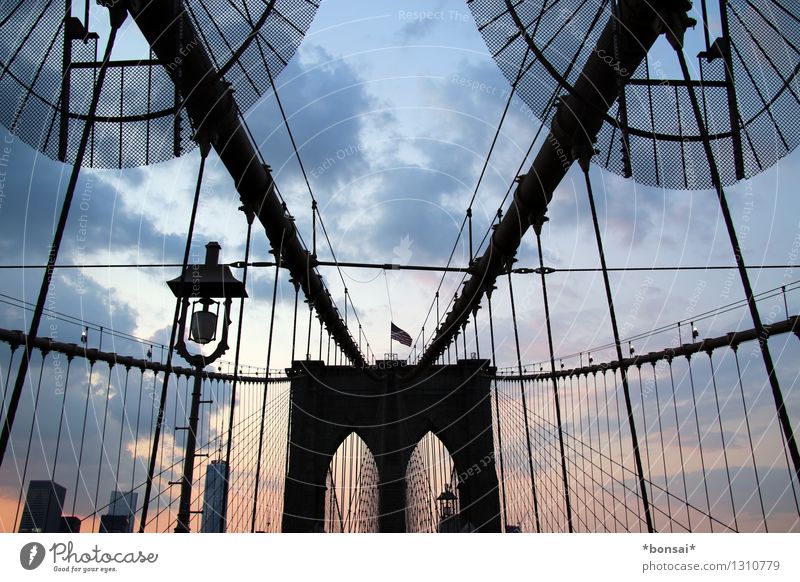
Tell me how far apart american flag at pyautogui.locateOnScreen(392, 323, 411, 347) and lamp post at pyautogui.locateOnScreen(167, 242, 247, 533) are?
17383 mm

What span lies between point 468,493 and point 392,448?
13.3ft

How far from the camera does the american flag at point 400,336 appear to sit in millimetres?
24422

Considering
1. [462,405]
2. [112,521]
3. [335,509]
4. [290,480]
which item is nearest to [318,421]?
[290,480]

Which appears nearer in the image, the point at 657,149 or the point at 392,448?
the point at 657,149

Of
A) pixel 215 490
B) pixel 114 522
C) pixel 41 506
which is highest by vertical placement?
pixel 215 490

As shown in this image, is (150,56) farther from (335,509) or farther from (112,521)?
(335,509)

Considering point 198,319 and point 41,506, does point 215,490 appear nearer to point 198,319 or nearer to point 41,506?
point 41,506

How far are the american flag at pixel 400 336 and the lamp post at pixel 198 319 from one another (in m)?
17.4

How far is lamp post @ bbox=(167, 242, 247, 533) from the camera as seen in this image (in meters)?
6.46

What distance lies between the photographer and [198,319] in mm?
6785

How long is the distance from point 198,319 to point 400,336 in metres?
18.0

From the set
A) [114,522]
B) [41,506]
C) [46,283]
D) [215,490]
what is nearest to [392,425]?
[215,490]
